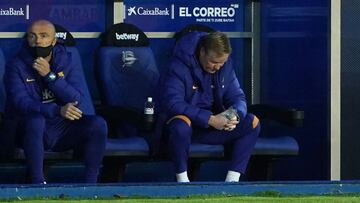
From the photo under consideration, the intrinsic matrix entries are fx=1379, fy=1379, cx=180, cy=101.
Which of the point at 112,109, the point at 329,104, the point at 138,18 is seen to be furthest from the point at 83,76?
the point at 329,104

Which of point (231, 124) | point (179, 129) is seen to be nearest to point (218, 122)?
point (231, 124)

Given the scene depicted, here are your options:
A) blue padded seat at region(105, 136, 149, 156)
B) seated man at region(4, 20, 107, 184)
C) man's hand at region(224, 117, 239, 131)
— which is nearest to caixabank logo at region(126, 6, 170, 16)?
seated man at region(4, 20, 107, 184)

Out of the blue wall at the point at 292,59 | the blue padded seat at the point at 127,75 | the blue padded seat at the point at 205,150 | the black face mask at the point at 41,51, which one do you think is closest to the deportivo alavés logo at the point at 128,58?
the blue padded seat at the point at 127,75

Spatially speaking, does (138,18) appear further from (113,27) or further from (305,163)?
(305,163)

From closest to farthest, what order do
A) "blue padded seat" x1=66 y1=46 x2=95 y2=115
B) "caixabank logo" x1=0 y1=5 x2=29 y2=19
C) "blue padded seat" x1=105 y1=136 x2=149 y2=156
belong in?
"blue padded seat" x1=105 y1=136 x2=149 y2=156, "blue padded seat" x1=66 y1=46 x2=95 y2=115, "caixabank logo" x1=0 y1=5 x2=29 y2=19

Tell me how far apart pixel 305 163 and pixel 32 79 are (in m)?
2.32

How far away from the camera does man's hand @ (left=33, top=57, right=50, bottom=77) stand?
984 centimetres

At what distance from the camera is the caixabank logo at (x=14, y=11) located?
10.9 metres

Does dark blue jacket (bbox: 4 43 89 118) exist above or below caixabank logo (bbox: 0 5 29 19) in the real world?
below

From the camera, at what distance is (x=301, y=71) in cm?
1082

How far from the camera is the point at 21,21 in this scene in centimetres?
1093

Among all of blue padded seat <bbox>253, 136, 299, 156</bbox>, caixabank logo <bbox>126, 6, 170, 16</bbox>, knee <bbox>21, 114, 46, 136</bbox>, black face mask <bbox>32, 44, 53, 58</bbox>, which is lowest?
blue padded seat <bbox>253, 136, 299, 156</bbox>

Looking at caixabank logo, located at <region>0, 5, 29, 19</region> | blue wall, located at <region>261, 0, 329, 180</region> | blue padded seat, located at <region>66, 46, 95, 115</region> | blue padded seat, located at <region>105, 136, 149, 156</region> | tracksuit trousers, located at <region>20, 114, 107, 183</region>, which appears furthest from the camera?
caixabank logo, located at <region>0, 5, 29, 19</region>

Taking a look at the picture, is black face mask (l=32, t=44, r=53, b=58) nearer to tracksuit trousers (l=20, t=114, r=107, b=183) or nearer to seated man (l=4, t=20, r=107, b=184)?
seated man (l=4, t=20, r=107, b=184)
